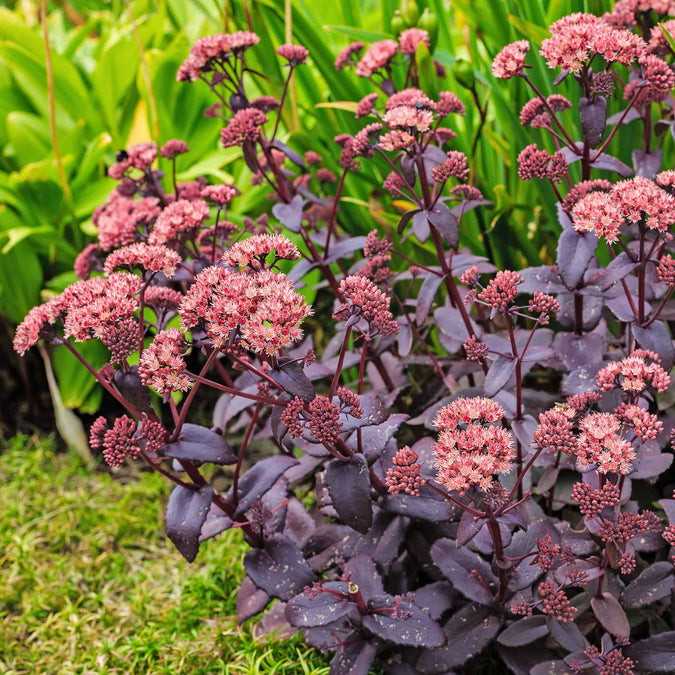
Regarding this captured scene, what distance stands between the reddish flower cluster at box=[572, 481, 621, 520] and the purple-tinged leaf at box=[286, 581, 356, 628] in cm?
54

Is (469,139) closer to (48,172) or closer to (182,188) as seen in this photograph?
(182,188)

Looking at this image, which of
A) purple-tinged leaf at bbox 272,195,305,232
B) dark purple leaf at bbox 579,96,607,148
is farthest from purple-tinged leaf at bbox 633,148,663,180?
purple-tinged leaf at bbox 272,195,305,232

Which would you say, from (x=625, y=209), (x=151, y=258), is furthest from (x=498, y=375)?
(x=151, y=258)

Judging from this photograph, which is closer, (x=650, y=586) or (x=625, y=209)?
(x=625, y=209)

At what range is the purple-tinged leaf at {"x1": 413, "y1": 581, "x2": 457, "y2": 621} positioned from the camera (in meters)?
1.60

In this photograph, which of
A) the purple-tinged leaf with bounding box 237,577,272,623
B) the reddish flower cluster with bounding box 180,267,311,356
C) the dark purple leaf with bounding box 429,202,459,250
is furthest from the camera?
the purple-tinged leaf with bounding box 237,577,272,623

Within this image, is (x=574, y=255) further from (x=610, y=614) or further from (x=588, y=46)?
(x=610, y=614)

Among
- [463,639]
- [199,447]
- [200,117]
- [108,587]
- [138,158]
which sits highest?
[138,158]

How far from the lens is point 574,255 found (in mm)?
1567

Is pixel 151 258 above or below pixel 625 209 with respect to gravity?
above

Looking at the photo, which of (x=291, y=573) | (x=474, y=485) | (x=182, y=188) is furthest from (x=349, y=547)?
(x=182, y=188)

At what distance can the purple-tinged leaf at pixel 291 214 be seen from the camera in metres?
1.83

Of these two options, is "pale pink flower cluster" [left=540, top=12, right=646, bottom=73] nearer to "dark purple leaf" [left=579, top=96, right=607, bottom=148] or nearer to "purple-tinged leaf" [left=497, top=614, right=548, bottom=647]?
"dark purple leaf" [left=579, top=96, right=607, bottom=148]

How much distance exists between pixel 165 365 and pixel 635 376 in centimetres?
87
